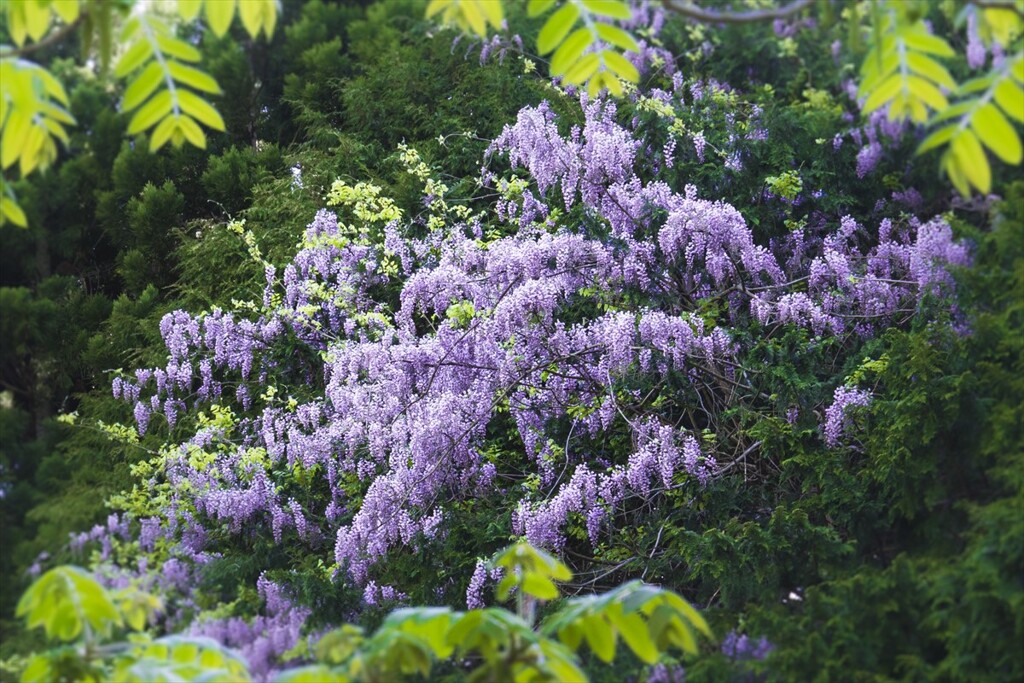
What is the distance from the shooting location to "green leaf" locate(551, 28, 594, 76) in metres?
2.84

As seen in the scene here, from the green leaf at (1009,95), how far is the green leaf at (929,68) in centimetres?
10

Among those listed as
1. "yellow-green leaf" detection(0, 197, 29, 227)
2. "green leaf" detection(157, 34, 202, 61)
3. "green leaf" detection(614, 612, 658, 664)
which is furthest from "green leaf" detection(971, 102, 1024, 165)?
"yellow-green leaf" detection(0, 197, 29, 227)

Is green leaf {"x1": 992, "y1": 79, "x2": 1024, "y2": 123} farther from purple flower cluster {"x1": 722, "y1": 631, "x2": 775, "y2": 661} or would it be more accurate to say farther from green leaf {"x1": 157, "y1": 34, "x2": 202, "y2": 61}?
green leaf {"x1": 157, "y1": 34, "x2": 202, "y2": 61}

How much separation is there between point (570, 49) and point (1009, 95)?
40.1 inches

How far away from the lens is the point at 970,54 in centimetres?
545

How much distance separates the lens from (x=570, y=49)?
9.57 ft

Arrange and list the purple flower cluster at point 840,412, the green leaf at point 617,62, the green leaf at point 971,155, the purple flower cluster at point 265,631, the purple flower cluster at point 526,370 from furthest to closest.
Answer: the purple flower cluster at point 526,370
the purple flower cluster at point 840,412
the purple flower cluster at point 265,631
the green leaf at point 617,62
the green leaf at point 971,155

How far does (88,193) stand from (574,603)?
14.7ft

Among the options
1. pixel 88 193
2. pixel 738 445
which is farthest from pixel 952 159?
pixel 88 193

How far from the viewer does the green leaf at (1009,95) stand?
2.65m

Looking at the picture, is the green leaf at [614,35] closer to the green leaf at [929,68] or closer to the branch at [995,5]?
the green leaf at [929,68]

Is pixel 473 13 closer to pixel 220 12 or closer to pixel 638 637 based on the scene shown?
pixel 220 12

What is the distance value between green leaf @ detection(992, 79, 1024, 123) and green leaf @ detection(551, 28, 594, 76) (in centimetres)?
93

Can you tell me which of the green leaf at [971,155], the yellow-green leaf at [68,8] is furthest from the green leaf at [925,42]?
the yellow-green leaf at [68,8]
